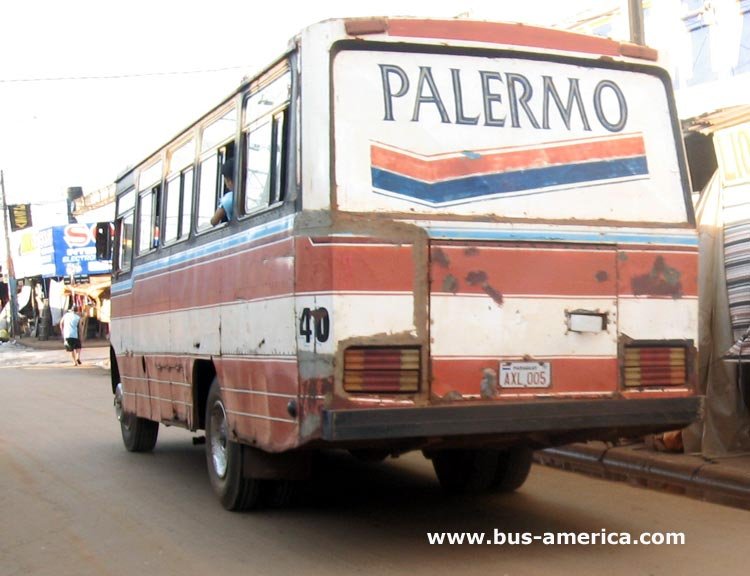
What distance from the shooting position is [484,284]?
600 centimetres

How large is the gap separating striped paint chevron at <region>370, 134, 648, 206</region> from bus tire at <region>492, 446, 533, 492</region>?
2597 millimetres

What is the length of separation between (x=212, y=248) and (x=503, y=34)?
272cm

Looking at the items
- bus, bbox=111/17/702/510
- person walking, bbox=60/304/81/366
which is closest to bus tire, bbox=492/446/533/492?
bus, bbox=111/17/702/510

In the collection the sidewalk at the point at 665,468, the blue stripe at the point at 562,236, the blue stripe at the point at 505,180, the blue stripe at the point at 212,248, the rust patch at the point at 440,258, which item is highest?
the blue stripe at the point at 505,180

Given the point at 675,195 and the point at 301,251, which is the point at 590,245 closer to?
the point at 675,195

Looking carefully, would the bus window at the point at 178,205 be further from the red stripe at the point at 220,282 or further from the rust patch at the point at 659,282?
the rust patch at the point at 659,282

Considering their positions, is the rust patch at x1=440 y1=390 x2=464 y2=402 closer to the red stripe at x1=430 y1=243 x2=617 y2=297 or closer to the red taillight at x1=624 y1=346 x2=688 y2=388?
the red stripe at x1=430 y1=243 x2=617 y2=297

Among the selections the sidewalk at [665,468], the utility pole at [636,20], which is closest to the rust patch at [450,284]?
the sidewalk at [665,468]

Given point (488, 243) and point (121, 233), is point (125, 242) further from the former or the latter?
point (488, 243)

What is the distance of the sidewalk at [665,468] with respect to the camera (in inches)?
324

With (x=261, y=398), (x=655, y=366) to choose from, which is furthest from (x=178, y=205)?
(x=655, y=366)

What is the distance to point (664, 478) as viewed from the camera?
8906 millimetres

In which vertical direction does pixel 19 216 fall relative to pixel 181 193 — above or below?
above

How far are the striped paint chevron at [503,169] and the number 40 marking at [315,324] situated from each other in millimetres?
824
